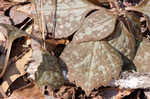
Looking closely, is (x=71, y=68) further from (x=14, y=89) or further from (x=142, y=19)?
(x=142, y=19)

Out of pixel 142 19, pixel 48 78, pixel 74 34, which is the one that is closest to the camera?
pixel 48 78

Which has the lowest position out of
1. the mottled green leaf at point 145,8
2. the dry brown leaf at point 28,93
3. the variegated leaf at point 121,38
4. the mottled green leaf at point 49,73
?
the dry brown leaf at point 28,93

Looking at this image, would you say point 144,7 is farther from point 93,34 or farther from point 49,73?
point 49,73

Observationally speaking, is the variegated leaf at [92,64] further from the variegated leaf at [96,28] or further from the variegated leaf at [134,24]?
the variegated leaf at [134,24]

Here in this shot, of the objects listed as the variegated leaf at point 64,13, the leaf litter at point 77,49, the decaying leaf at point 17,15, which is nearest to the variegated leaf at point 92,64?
the leaf litter at point 77,49

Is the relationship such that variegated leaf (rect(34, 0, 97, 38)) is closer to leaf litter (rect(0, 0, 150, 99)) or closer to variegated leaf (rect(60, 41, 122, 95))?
leaf litter (rect(0, 0, 150, 99))

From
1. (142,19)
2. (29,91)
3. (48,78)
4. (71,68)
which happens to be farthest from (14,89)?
(142,19)
